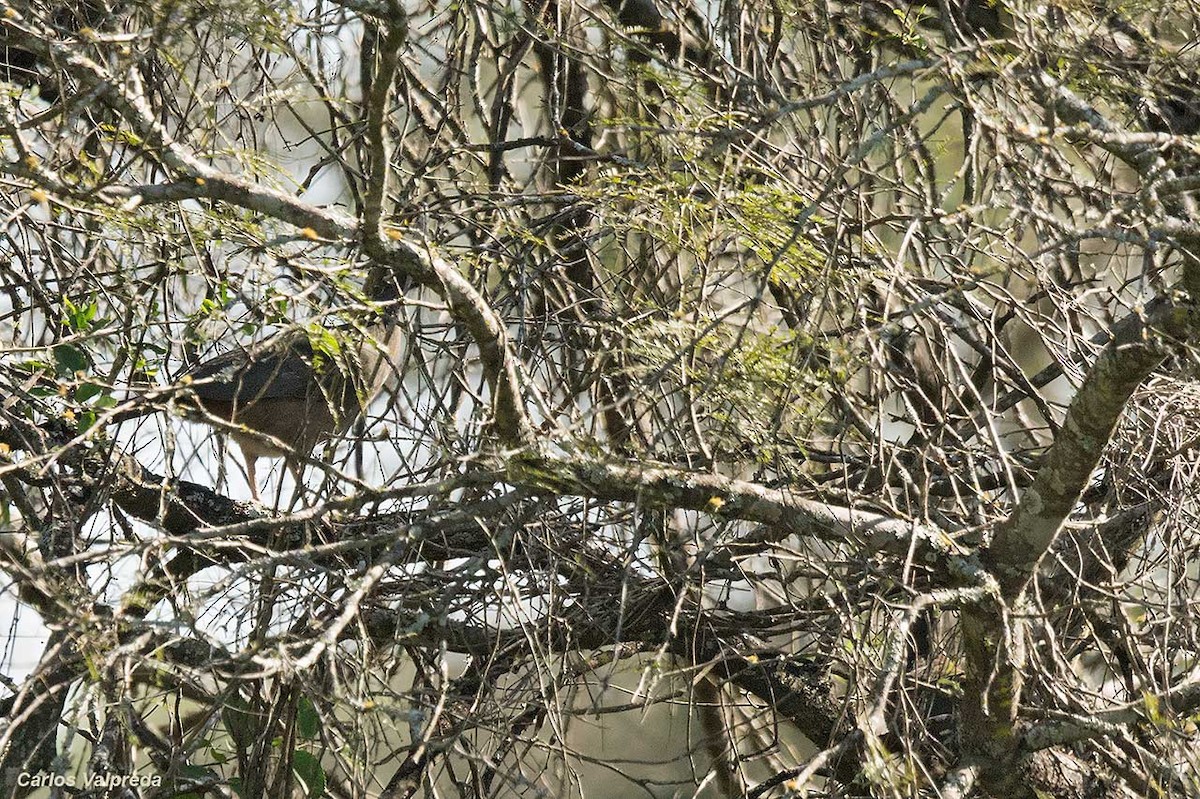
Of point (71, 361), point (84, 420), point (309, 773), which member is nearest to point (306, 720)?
point (309, 773)

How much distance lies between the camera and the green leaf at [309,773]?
365cm

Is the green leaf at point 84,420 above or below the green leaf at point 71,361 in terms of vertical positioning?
below

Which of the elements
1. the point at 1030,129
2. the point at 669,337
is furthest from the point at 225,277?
the point at 1030,129

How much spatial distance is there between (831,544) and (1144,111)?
6.29ft

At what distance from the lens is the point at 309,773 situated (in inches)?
147

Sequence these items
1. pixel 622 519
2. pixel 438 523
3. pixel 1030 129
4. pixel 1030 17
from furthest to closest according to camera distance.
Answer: pixel 622 519 < pixel 438 523 < pixel 1030 17 < pixel 1030 129

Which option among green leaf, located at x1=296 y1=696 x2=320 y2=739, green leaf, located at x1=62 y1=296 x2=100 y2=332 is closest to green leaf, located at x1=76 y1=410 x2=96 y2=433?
green leaf, located at x1=62 y1=296 x2=100 y2=332

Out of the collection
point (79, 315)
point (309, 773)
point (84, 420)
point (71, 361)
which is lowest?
point (309, 773)

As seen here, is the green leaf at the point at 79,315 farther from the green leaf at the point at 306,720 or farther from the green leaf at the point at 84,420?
the green leaf at the point at 306,720

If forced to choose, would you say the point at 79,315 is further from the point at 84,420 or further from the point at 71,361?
Result: the point at 84,420

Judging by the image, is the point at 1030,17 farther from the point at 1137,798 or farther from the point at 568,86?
the point at 568,86

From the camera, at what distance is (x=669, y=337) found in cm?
314

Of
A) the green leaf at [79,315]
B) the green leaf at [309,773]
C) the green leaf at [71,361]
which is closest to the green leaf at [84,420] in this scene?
the green leaf at [71,361]

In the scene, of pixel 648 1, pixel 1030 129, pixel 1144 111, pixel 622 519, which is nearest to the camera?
pixel 1030 129
